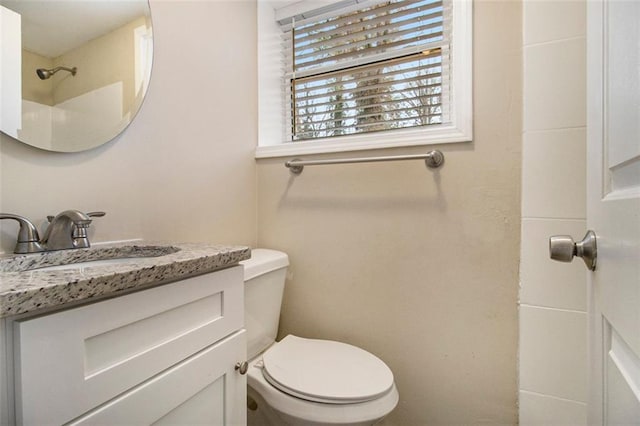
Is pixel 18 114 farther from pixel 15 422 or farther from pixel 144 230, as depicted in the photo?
pixel 15 422

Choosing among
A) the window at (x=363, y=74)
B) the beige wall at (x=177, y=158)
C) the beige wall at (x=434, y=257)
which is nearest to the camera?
the beige wall at (x=177, y=158)

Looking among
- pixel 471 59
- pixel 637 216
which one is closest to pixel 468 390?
pixel 637 216

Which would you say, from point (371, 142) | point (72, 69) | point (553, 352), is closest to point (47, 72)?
point (72, 69)

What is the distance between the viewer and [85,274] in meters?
0.50

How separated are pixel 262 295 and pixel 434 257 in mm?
650

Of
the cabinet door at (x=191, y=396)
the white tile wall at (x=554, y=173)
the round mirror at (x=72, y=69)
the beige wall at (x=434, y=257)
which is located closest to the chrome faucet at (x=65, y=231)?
the round mirror at (x=72, y=69)

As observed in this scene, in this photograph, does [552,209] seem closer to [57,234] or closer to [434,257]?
[434,257]

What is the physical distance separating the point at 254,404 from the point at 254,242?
650mm

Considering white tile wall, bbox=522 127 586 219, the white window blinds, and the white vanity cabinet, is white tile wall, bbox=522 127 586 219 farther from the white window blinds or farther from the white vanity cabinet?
the white vanity cabinet

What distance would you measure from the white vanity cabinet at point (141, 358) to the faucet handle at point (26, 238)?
1.23 ft

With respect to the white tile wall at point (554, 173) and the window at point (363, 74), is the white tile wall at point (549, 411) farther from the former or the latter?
the window at point (363, 74)

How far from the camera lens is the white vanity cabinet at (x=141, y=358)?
436 millimetres

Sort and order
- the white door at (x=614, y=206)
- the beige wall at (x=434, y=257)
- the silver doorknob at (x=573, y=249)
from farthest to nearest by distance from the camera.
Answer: the beige wall at (x=434, y=257)
the silver doorknob at (x=573, y=249)
the white door at (x=614, y=206)

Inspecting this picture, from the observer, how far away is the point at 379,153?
4.06 ft
